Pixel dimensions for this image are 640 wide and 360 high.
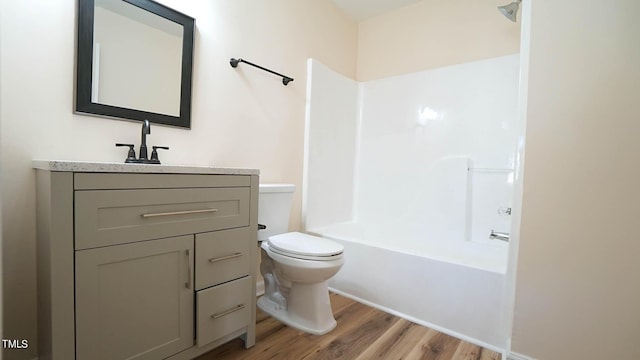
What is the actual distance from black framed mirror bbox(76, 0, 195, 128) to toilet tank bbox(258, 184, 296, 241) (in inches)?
22.8

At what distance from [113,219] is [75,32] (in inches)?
33.2

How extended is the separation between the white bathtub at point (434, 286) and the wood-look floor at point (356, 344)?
0.25 ft

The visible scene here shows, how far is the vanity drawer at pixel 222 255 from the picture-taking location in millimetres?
1195

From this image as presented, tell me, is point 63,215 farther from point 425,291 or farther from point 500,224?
point 500,224

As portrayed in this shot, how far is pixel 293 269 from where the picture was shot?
1541 mm

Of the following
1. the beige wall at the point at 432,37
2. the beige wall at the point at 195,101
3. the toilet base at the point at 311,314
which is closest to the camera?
the beige wall at the point at 195,101

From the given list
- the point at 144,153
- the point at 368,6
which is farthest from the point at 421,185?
the point at 144,153

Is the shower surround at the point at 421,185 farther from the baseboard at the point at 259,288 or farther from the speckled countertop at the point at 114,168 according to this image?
the speckled countertop at the point at 114,168

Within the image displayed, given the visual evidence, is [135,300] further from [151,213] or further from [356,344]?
[356,344]

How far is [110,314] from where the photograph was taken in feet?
3.19

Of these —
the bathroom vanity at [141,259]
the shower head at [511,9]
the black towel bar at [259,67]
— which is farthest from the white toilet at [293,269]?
the shower head at [511,9]

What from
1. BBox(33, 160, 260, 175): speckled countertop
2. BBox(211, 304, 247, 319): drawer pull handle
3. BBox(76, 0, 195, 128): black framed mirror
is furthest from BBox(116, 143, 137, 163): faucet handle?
BBox(211, 304, 247, 319): drawer pull handle

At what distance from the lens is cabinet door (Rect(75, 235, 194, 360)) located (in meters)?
0.93

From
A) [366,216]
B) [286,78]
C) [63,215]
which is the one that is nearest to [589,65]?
[286,78]
